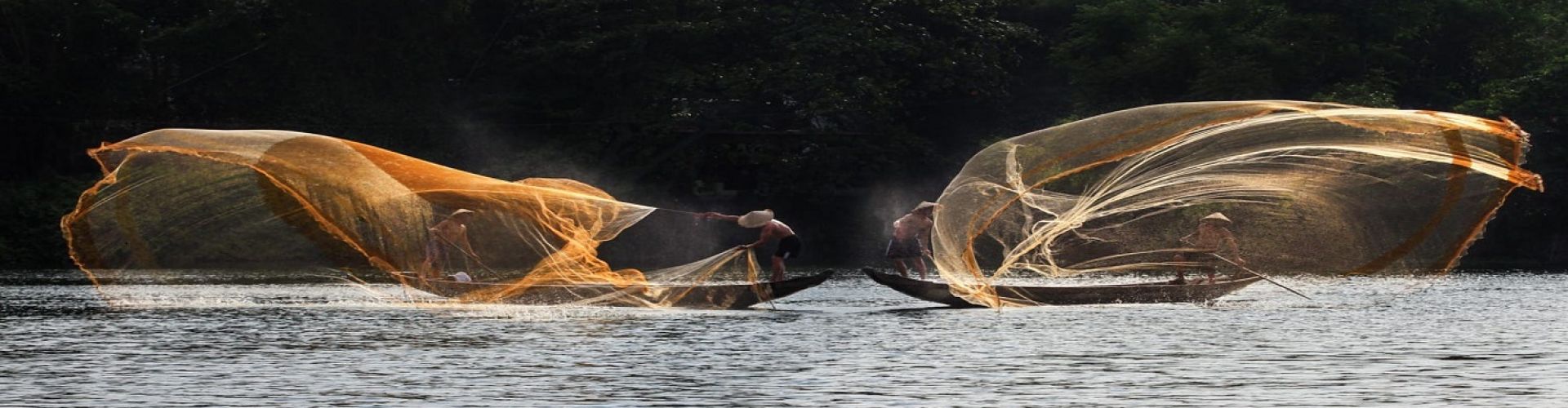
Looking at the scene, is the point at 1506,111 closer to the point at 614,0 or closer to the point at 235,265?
the point at 614,0

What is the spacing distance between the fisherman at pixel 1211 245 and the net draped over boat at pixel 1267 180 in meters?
0.16

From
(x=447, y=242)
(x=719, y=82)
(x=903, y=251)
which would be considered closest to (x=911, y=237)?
(x=903, y=251)

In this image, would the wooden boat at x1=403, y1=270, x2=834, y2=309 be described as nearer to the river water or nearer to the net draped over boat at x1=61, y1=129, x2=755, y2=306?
the net draped over boat at x1=61, y1=129, x2=755, y2=306

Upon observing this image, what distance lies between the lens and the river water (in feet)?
63.8

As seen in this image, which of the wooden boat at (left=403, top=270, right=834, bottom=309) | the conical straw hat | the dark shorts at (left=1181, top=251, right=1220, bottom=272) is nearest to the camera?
the wooden boat at (left=403, top=270, right=834, bottom=309)

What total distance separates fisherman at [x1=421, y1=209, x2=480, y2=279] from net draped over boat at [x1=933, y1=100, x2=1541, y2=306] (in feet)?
21.5

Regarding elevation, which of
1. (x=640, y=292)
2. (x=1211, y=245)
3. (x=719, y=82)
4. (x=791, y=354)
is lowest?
(x=791, y=354)

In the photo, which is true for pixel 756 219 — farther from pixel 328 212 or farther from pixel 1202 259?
pixel 1202 259

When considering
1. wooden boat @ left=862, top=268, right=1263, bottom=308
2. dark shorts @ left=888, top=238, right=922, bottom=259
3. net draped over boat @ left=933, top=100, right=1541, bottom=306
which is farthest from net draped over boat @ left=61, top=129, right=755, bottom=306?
dark shorts @ left=888, top=238, right=922, bottom=259

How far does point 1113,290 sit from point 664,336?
7.80 m

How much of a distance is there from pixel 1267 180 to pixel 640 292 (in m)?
8.48

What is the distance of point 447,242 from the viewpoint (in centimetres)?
3067

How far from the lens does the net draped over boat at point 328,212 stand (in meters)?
28.8

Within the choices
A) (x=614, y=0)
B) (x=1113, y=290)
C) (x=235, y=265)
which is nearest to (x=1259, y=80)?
(x=614, y=0)
